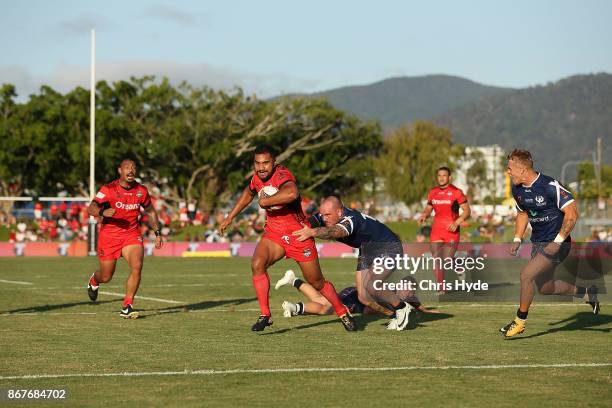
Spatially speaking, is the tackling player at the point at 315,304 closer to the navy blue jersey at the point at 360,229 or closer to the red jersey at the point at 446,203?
the navy blue jersey at the point at 360,229

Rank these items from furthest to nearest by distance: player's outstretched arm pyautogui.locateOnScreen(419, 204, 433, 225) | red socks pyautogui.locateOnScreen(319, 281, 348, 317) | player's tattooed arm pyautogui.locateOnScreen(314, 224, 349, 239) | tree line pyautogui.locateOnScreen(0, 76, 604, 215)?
tree line pyautogui.locateOnScreen(0, 76, 604, 215)
player's outstretched arm pyautogui.locateOnScreen(419, 204, 433, 225)
red socks pyautogui.locateOnScreen(319, 281, 348, 317)
player's tattooed arm pyautogui.locateOnScreen(314, 224, 349, 239)

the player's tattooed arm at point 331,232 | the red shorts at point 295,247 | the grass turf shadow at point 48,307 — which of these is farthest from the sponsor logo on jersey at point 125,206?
the player's tattooed arm at point 331,232

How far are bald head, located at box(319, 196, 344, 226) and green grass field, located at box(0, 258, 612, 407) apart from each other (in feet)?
4.39

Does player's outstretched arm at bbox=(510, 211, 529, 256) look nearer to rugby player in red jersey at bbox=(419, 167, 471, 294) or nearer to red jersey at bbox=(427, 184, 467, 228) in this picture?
rugby player in red jersey at bbox=(419, 167, 471, 294)

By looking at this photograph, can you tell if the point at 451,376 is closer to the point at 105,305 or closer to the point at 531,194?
the point at 531,194

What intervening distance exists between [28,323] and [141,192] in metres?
2.55

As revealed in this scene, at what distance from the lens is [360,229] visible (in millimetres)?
12891

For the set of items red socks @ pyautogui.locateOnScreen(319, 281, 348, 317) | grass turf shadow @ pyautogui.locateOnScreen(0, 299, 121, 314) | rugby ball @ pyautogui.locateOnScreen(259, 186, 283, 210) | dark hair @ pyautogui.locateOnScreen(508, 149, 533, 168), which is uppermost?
dark hair @ pyautogui.locateOnScreen(508, 149, 533, 168)

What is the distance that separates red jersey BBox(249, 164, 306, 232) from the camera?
12477 mm

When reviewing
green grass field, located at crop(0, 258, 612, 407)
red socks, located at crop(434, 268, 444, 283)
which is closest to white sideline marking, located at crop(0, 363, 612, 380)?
green grass field, located at crop(0, 258, 612, 407)

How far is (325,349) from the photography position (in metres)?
11.2

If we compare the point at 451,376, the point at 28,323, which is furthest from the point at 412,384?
the point at 28,323

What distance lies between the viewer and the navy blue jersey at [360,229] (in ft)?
41.5

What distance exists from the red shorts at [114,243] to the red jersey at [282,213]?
3710mm
